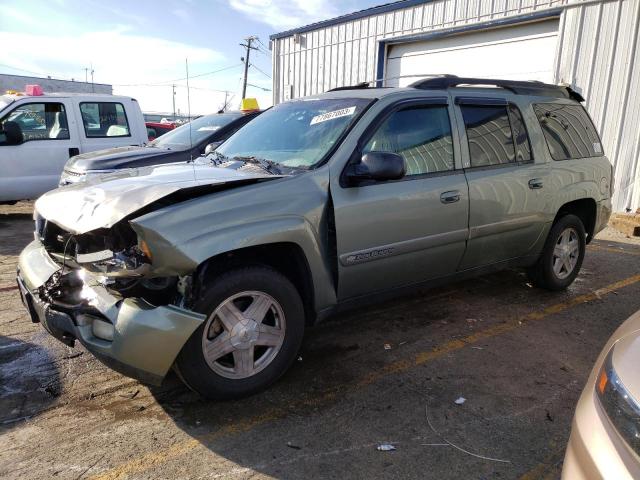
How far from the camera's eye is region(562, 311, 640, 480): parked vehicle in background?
155cm

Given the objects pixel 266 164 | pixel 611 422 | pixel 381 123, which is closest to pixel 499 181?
pixel 381 123

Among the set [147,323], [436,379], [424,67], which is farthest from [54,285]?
[424,67]

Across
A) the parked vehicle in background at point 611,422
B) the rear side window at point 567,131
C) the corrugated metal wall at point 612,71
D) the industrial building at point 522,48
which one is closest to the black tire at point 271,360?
the parked vehicle in background at point 611,422

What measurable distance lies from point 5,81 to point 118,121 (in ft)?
124

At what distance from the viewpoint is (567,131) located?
193 inches

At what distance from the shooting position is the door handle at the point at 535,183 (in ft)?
14.4

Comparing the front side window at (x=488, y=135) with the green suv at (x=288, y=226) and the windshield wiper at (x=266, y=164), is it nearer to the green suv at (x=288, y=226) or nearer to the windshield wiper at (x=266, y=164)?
the green suv at (x=288, y=226)

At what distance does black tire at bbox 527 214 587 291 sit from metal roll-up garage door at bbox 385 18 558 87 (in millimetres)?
4741

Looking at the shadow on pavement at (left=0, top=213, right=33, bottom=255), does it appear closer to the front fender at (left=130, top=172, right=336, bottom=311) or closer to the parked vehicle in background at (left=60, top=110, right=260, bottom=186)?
the parked vehicle in background at (left=60, top=110, right=260, bottom=186)

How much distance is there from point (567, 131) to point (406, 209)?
94.2 inches

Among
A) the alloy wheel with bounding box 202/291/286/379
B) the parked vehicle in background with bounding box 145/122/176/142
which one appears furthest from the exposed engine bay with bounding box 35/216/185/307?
the parked vehicle in background with bounding box 145/122/176/142

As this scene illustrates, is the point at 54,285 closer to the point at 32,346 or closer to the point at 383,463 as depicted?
the point at 32,346

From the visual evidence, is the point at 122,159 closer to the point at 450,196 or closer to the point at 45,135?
the point at 45,135

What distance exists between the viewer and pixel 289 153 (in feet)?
11.8
